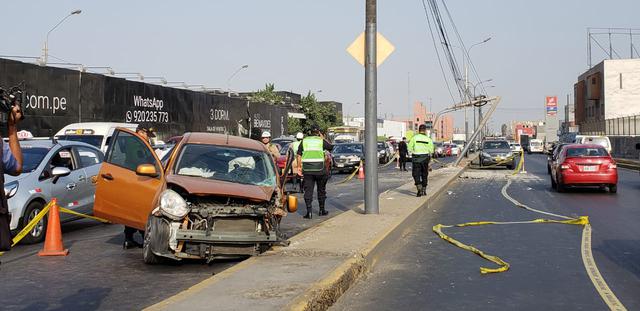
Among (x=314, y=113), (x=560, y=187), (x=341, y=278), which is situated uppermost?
(x=314, y=113)

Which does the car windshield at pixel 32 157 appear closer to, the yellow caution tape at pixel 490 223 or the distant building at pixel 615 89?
the yellow caution tape at pixel 490 223

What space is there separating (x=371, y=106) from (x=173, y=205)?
545 cm

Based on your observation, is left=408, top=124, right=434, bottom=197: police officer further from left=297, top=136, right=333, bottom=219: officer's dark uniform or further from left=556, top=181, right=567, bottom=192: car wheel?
left=556, top=181, right=567, bottom=192: car wheel

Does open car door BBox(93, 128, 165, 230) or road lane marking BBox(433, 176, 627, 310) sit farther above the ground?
open car door BBox(93, 128, 165, 230)

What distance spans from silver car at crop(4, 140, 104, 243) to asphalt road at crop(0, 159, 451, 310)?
0.50 metres

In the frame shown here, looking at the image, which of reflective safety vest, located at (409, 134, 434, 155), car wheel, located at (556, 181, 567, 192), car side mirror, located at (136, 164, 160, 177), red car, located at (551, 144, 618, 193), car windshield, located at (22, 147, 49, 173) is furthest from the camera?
car wheel, located at (556, 181, 567, 192)

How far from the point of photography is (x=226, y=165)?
30.1 feet

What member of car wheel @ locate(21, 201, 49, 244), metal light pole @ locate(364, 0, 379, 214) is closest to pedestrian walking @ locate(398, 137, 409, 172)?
metal light pole @ locate(364, 0, 379, 214)

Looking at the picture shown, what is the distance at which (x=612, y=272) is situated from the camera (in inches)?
313

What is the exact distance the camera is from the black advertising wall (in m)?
23.4

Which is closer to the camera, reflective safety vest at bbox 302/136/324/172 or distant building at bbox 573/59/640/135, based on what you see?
reflective safety vest at bbox 302/136/324/172

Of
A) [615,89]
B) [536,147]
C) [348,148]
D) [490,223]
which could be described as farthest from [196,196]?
[536,147]

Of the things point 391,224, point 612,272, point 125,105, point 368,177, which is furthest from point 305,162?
point 125,105

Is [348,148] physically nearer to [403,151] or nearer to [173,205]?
[403,151]
